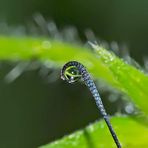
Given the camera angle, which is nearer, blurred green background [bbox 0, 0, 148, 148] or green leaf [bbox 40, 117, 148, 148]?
green leaf [bbox 40, 117, 148, 148]

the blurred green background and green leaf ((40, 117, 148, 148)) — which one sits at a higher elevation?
the blurred green background

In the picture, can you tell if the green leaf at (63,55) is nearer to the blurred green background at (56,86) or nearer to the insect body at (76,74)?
the insect body at (76,74)

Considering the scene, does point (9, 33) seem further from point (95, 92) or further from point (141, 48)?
point (141, 48)

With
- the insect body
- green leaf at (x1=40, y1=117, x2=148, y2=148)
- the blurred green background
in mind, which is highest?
the blurred green background

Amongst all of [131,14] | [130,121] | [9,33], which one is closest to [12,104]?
[131,14]

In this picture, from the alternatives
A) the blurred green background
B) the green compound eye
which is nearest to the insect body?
the green compound eye

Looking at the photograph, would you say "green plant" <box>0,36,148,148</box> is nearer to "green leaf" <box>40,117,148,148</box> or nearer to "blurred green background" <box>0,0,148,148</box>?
"green leaf" <box>40,117,148,148</box>

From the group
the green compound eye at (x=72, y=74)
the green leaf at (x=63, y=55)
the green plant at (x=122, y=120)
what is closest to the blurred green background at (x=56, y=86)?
the green leaf at (x=63, y=55)
